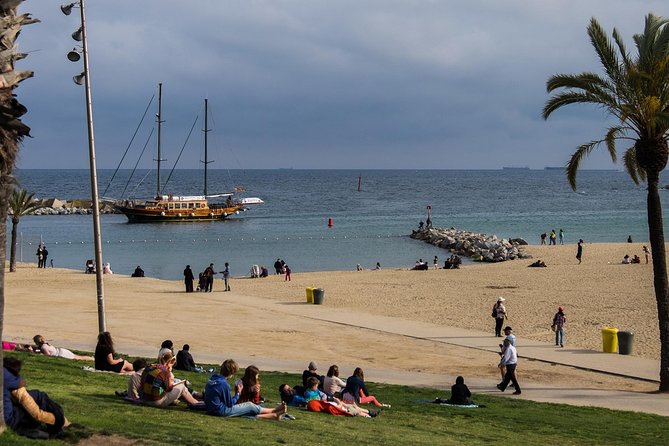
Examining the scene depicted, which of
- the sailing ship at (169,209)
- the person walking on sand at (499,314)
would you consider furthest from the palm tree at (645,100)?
the sailing ship at (169,209)

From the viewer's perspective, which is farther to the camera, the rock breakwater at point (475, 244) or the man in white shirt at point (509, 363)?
the rock breakwater at point (475, 244)

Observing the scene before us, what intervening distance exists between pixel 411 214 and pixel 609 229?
3285cm

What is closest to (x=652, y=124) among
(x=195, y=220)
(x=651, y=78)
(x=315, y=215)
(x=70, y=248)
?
(x=651, y=78)

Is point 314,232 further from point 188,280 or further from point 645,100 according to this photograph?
point 645,100

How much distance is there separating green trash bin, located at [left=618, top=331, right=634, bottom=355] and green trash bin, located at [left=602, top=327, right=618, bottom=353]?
0.22 metres

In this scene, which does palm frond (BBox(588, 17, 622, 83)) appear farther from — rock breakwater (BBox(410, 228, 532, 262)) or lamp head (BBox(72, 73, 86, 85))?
rock breakwater (BBox(410, 228, 532, 262))

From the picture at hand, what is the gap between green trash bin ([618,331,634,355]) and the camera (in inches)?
944

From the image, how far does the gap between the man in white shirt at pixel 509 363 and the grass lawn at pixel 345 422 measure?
31.3 inches

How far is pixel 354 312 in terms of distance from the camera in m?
32.7

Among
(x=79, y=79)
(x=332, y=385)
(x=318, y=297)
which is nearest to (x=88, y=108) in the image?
(x=79, y=79)

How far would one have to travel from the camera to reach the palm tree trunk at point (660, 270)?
19.4 meters

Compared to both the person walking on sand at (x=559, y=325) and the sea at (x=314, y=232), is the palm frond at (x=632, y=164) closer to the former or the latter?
the person walking on sand at (x=559, y=325)

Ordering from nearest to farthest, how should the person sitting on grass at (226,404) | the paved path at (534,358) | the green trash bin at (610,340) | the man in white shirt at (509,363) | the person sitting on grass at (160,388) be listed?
the person sitting on grass at (226,404), the person sitting on grass at (160,388), the man in white shirt at (509,363), the paved path at (534,358), the green trash bin at (610,340)

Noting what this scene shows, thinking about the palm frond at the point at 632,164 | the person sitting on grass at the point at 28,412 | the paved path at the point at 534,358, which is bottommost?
the paved path at the point at 534,358
